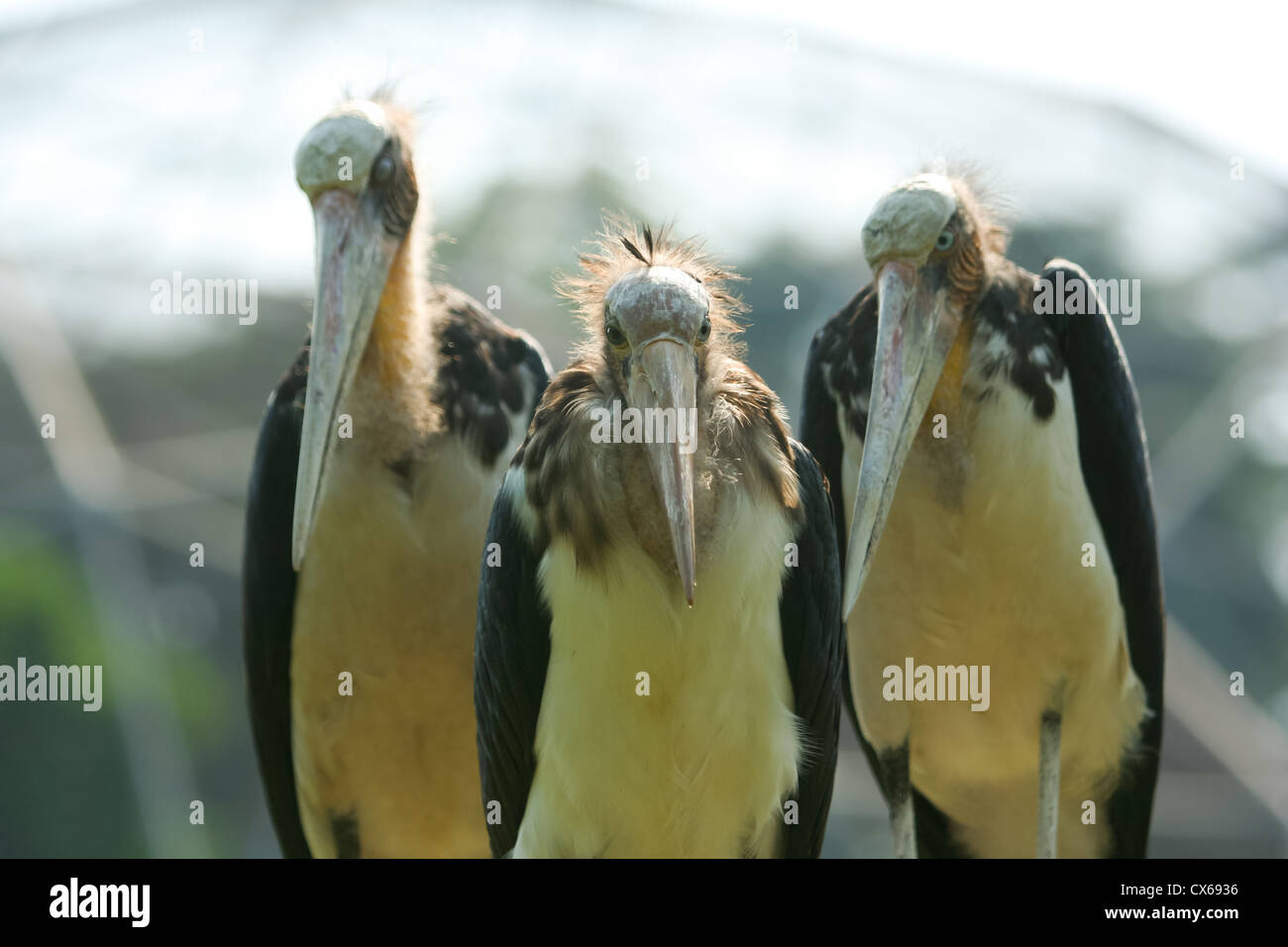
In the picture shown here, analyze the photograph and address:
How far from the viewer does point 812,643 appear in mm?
3811

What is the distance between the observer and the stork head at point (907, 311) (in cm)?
406

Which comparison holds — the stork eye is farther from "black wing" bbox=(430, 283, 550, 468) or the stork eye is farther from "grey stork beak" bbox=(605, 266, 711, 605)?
"grey stork beak" bbox=(605, 266, 711, 605)

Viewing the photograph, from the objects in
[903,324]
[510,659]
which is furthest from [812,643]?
[903,324]

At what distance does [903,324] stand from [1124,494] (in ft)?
4.11

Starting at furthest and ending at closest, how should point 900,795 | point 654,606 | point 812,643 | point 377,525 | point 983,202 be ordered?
point 900,795 → point 983,202 → point 377,525 → point 812,643 → point 654,606

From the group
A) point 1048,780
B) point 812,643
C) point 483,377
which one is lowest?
point 1048,780

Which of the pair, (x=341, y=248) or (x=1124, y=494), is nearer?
(x=341, y=248)

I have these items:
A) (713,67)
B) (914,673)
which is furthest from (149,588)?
(914,673)

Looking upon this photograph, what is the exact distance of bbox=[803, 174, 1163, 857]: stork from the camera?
14.1 ft

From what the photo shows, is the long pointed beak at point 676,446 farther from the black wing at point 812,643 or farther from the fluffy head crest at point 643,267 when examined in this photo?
the black wing at point 812,643

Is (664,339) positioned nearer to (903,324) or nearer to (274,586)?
(903,324)

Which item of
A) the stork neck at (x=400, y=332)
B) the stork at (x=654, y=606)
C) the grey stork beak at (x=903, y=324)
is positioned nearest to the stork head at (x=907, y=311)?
the grey stork beak at (x=903, y=324)

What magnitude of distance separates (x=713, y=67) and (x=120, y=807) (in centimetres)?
1109

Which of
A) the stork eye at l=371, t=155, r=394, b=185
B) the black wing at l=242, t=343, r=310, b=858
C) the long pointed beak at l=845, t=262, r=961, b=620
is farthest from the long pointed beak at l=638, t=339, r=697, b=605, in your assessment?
the black wing at l=242, t=343, r=310, b=858
